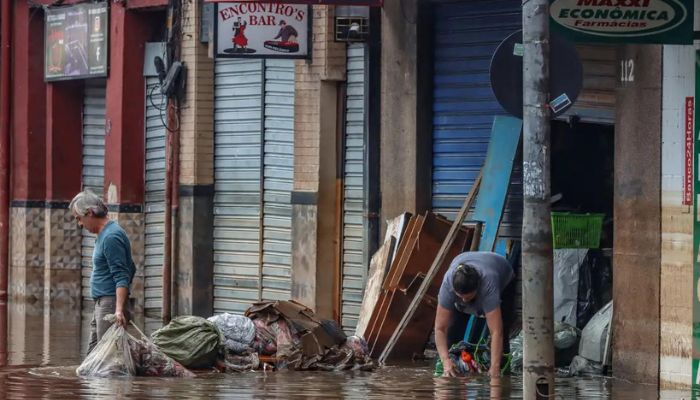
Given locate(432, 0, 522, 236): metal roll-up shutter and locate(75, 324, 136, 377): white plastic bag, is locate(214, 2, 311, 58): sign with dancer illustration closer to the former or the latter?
locate(432, 0, 522, 236): metal roll-up shutter

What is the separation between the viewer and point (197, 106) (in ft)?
71.1

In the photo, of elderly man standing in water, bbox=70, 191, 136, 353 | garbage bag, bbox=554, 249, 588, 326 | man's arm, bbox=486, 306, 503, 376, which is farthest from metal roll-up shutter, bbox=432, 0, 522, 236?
elderly man standing in water, bbox=70, 191, 136, 353

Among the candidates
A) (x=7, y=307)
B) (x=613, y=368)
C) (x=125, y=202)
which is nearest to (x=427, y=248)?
(x=613, y=368)

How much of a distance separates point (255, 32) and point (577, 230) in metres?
5.25

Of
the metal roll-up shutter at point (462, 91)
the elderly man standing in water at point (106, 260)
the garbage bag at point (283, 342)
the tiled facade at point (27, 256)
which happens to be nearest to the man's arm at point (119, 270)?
the elderly man standing in water at point (106, 260)

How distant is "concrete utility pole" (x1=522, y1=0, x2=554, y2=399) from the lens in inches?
422

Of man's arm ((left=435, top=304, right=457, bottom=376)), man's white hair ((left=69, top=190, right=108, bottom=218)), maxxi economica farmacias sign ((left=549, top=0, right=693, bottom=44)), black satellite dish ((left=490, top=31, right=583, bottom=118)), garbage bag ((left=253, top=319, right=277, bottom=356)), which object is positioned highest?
maxxi economica farmacias sign ((left=549, top=0, right=693, bottom=44))

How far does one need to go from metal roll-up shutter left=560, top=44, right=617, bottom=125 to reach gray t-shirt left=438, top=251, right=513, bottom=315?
2.46m

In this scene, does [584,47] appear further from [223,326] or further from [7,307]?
[7,307]

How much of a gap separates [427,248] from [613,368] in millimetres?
2823

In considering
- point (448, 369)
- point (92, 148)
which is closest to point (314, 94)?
point (448, 369)

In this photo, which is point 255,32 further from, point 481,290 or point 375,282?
point 481,290

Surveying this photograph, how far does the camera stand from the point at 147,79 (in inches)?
926

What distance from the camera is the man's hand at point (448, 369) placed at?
1412 centimetres
